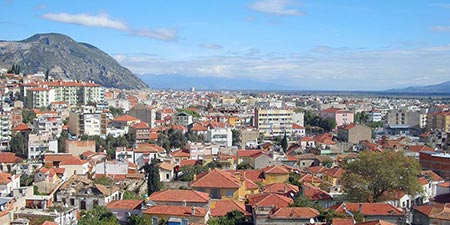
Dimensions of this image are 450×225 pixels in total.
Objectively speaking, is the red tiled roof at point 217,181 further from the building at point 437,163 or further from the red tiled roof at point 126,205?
the building at point 437,163

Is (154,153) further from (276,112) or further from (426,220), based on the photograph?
(276,112)

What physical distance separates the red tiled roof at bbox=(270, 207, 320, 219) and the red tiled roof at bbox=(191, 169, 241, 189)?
4.50 m

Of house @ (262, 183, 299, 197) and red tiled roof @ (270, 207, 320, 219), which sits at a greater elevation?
red tiled roof @ (270, 207, 320, 219)

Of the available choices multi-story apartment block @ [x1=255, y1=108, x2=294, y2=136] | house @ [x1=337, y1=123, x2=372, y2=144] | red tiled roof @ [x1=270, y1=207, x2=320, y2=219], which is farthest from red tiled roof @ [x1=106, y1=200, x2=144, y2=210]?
multi-story apartment block @ [x1=255, y1=108, x2=294, y2=136]

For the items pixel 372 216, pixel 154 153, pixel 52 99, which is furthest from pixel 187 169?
pixel 52 99

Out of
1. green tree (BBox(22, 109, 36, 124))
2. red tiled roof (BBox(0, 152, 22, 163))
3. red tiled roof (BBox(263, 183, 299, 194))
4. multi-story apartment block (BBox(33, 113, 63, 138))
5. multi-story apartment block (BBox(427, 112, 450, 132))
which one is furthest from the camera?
multi-story apartment block (BBox(427, 112, 450, 132))

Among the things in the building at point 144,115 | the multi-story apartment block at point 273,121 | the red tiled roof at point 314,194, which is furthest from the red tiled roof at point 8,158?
the multi-story apartment block at point 273,121

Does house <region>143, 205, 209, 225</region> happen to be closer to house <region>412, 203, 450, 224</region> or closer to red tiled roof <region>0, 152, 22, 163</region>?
house <region>412, 203, 450, 224</region>

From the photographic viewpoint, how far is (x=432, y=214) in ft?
65.5

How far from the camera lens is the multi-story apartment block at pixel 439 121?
6489 centimetres

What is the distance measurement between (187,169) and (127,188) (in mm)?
3928

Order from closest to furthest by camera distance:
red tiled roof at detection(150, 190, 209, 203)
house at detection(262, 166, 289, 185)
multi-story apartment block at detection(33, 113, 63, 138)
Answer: red tiled roof at detection(150, 190, 209, 203) < house at detection(262, 166, 289, 185) < multi-story apartment block at detection(33, 113, 63, 138)

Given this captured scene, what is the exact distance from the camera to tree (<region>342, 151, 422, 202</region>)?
23.7 m

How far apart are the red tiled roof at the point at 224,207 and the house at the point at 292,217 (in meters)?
1.54
